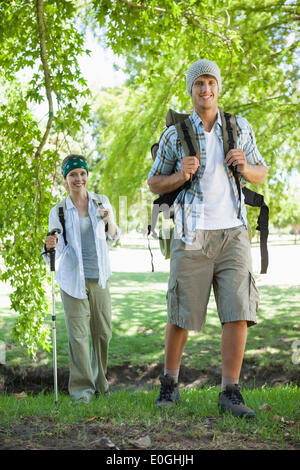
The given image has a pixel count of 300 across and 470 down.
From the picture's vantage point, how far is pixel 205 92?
149 inches

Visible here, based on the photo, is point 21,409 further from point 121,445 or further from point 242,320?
point 242,320

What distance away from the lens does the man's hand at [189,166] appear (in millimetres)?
3580

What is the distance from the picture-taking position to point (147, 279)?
1867 centimetres

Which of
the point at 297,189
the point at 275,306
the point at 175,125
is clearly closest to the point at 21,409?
the point at 175,125

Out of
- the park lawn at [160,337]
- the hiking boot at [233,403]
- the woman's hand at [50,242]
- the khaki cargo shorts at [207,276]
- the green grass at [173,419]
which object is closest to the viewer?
the green grass at [173,419]

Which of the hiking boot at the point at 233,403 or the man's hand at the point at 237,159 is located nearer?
the hiking boot at the point at 233,403

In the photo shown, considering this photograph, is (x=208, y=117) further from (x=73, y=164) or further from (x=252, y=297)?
(x=73, y=164)

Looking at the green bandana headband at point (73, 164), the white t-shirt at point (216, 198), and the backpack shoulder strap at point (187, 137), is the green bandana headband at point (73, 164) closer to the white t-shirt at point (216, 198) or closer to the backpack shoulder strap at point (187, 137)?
the backpack shoulder strap at point (187, 137)

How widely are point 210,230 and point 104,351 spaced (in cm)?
226

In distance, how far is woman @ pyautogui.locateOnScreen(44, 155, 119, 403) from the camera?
506 centimetres

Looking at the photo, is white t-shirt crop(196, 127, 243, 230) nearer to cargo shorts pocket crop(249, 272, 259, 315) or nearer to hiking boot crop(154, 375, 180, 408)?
cargo shorts pocket crop(249, 272, 259, 315)

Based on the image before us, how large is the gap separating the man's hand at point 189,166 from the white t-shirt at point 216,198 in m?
0.17

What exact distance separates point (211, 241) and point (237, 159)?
1.88ft

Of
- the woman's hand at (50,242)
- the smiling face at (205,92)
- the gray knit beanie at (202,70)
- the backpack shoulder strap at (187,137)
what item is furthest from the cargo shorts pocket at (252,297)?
the woman's hand at (50,242)
